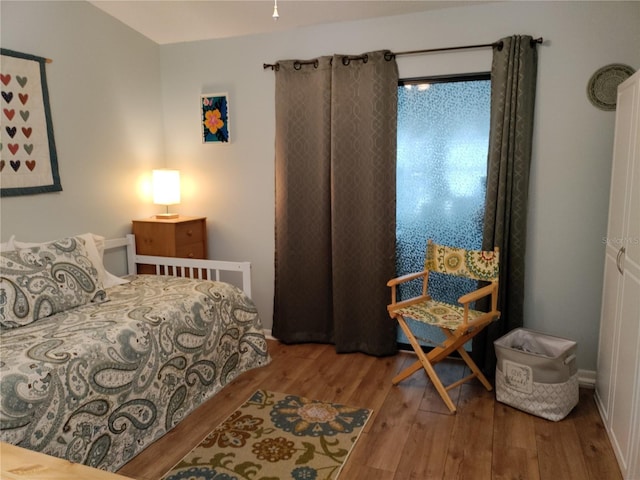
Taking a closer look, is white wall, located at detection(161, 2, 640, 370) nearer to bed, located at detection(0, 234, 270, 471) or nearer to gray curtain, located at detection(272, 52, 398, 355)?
gray curtain, located at detection(272, 52, 398, 355)

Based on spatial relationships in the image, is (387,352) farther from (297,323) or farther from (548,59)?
(548,59)

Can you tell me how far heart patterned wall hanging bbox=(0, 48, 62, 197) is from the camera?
102 inches

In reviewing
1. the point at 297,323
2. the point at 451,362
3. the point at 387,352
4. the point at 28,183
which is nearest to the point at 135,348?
the point at 28,183

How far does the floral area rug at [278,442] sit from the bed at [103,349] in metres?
0.30

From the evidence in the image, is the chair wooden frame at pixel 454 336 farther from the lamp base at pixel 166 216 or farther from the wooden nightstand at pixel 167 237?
the lamp base at pixel 166 216

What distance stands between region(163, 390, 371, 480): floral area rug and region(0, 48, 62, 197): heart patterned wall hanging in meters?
1.80

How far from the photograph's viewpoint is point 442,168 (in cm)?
312

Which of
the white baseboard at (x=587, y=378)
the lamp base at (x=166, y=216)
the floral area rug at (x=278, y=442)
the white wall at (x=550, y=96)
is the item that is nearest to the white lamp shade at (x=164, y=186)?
the lamp base at (x=166, y=216)

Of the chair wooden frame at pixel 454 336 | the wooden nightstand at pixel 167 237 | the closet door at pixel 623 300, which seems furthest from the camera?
the wooden nightstand at pixel 167 237

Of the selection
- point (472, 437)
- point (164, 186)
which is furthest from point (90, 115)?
point (472, 437)

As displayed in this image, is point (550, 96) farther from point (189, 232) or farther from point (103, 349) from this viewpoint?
point (103, 349)

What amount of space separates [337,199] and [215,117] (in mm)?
1216

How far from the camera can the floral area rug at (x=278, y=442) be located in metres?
2.02

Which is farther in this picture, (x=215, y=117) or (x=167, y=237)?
(x=215, y=117)
